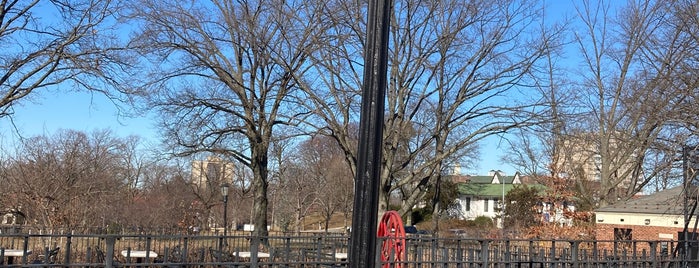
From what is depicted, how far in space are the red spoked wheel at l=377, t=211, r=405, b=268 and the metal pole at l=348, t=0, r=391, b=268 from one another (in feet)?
15.5

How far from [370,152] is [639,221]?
2704 cm

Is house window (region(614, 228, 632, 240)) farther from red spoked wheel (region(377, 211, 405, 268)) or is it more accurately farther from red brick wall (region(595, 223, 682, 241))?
red spoked wheel (region(377, 211, 405, 268))

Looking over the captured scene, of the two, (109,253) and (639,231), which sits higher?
(639,231)

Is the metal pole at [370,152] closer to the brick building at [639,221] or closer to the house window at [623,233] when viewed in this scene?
the brick building at [639,221]

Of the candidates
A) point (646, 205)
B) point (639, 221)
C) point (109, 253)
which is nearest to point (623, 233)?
point (639, 221)

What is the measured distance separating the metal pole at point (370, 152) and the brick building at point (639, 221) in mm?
24619

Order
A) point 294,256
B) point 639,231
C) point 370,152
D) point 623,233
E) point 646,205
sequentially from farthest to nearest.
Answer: point 646,205
point 623,233
point 639,231
point 294,256
point 370,152

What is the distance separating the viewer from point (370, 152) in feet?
15.6

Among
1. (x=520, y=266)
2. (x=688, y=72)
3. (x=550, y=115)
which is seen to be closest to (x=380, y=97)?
(x=520, y=266)

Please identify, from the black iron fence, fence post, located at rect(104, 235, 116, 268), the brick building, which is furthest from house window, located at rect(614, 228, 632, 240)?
fence post, located at rect(104, 235, 116, 268)

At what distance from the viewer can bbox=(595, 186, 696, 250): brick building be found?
2758 centimetres

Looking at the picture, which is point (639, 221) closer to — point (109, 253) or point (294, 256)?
point (294, 256)

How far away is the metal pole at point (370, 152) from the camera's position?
4.72 m

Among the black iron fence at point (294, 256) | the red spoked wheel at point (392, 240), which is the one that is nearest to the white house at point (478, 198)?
the black iron fence at point (294, 256)
